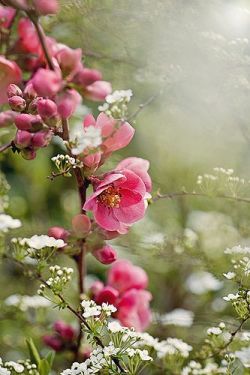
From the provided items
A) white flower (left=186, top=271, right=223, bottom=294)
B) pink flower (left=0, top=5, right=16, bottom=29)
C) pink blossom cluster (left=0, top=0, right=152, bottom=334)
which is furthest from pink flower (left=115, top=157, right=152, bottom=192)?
white flower (left=186, top=271, right=223, bottom=294)

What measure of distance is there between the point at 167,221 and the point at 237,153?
20 centimetres

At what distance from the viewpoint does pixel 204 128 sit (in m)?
0.99

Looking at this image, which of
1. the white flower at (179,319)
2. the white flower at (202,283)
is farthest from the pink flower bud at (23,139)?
the white flower at (202,283)

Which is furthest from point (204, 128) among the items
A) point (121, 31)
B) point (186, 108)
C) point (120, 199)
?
point (120, 199)

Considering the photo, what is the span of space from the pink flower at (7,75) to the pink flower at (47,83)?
16cm

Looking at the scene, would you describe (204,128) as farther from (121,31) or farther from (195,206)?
(195,206)

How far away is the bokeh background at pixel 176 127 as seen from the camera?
2.84ft

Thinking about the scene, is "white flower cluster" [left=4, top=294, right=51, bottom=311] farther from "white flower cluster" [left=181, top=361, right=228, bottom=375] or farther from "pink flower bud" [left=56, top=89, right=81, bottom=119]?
"pink flower bud" [left=56, top=89, right=81, bottom=119]

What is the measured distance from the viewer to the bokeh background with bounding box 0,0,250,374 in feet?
2.84

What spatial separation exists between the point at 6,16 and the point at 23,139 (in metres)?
0.23

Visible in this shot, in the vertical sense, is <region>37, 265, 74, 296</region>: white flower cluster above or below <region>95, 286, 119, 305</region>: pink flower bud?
above

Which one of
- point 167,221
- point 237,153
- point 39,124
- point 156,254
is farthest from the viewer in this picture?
point 167,221

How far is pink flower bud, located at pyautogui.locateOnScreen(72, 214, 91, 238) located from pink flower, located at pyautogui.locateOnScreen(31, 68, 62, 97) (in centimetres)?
13

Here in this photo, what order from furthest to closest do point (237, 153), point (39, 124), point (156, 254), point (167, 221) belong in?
point (167, 221), point (237, 153), point (156, 254), point (39, 124)
